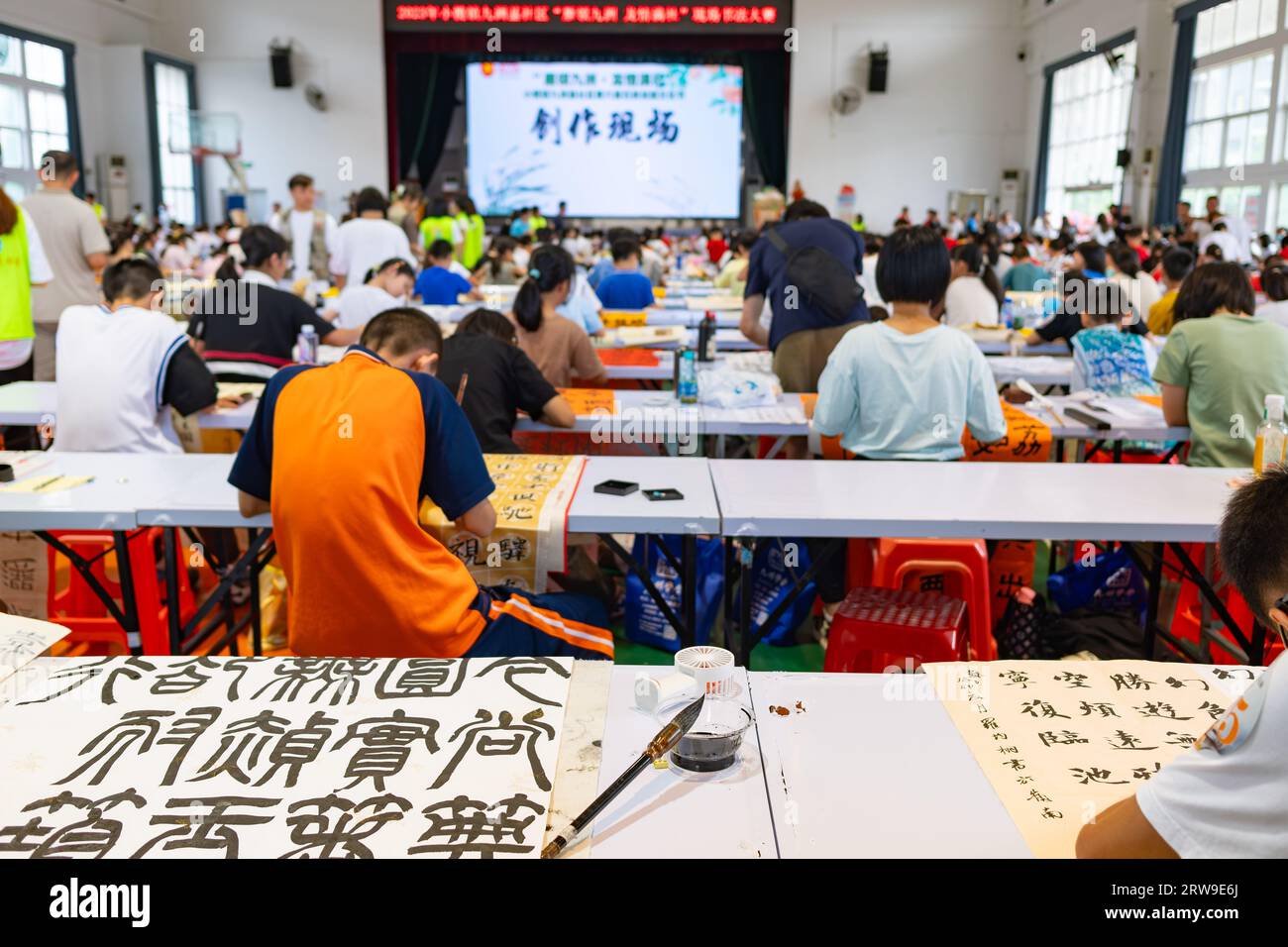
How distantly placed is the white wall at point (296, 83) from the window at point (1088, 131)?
9891 mm

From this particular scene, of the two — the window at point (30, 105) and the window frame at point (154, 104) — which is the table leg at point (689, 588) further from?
the window frame at point (154, 104)

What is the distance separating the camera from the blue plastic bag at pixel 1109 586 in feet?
11.2

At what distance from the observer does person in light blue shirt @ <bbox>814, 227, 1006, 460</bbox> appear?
2912mm

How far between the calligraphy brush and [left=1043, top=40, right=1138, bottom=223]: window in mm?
13140

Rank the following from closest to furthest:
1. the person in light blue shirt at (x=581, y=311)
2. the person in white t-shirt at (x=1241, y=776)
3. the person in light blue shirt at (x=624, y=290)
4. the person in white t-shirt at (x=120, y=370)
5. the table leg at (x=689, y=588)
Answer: the person in white t-shirt at (x=1241, y=776) < the table leg at (x=689, y=588) < the person in white t-shirt at (x=120, y=370) < the person in light blue shirt at (x=581, y=311) < the person in light blue shirt at (x=624, y=290)

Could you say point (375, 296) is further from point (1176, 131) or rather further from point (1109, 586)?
point (1176, 131)

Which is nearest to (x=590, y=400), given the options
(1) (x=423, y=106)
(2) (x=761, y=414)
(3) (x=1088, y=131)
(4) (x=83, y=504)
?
(2) (x=761, y=414)

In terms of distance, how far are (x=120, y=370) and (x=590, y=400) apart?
1506 mm

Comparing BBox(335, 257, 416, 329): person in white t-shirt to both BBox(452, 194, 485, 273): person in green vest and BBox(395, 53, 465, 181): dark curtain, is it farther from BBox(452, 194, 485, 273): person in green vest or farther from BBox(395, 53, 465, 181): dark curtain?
BBox(395, 53, 465, 181): dark curtain

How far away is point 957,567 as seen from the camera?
2.61 meters

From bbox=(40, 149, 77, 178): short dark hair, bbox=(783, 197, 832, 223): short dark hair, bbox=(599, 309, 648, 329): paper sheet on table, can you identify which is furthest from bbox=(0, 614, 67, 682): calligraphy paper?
bbox=(599, 309, 648, 329): paper sheet on table

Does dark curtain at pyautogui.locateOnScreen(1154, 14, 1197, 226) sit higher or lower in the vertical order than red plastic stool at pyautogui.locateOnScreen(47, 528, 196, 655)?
higher

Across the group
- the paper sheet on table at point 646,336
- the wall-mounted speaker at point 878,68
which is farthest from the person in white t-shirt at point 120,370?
the wall-mounted speaker at point 878,68
